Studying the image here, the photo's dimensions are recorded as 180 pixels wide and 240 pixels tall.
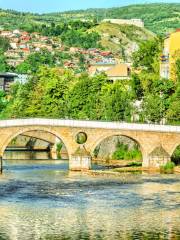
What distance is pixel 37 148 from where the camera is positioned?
124438mm

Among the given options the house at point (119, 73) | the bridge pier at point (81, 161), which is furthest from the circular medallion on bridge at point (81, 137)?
the house at point (119, 73)

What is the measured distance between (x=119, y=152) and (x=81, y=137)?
6.11m

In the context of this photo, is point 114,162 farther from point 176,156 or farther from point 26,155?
point 26,155

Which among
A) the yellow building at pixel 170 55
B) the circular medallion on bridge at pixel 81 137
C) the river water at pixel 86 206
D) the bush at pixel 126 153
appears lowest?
the river water at pixel 86 206

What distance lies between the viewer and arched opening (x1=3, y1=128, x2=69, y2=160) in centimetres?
10969

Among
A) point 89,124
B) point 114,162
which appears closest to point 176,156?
point 89,124

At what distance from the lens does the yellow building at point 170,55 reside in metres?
114

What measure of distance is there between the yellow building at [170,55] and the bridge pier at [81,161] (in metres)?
26.1

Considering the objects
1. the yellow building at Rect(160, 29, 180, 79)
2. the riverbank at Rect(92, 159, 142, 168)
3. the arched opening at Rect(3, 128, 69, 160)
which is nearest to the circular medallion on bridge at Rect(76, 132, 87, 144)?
the riverbank at Rect(92, 159, 142, 168)

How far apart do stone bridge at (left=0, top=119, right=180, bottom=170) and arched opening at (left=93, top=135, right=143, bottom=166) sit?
20.6ft

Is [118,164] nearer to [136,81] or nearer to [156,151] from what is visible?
[156,151]

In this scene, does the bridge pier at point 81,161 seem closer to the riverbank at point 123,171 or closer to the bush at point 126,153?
the riverbank at point 123,171

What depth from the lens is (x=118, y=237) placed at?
56.8 metres

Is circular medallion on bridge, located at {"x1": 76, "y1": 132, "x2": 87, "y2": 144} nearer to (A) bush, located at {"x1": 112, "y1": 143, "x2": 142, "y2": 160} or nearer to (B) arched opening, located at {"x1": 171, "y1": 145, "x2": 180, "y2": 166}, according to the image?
(A) bush, located at {"x1": 112, "y1": 143, "x2": 142, "y2": 160}
